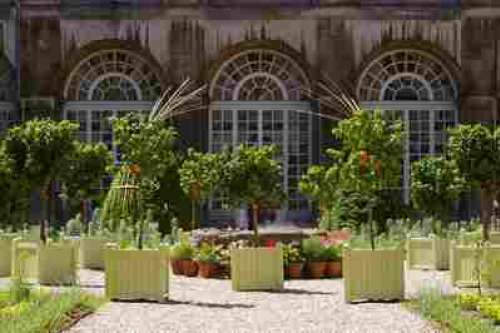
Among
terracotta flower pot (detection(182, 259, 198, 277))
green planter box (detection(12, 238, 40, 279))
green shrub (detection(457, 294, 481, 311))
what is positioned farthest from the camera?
terracotta flower pot (detection(182, 259, 198, 277))

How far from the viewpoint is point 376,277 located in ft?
47.5

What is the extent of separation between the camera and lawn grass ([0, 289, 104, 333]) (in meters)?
10.8

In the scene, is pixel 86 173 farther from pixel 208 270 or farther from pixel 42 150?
pixel 42 150

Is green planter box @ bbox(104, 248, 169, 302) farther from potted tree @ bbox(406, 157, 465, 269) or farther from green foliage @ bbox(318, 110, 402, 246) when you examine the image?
potted tree @ bbox(406, 157, 465, 269)

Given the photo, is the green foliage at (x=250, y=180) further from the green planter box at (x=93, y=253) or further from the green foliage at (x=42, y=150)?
the green planter box at (x=93, y=253)

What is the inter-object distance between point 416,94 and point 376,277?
1652cm

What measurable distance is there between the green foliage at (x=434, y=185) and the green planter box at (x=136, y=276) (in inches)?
367

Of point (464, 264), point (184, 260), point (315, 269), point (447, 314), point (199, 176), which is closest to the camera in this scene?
point (447, 314)

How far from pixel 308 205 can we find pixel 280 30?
173 inches

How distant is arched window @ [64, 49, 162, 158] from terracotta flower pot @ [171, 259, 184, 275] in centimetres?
1051

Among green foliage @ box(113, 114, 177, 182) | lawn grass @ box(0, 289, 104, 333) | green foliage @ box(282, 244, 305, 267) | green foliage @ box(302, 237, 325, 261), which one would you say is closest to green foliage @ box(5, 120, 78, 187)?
green foliage @ box(113, 114, 177, 182)

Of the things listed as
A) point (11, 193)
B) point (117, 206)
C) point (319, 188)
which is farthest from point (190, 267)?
point (319, 188)

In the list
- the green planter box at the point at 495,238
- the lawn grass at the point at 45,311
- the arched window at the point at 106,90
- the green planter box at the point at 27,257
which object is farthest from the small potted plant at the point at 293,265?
the arched window at the point at 106,90

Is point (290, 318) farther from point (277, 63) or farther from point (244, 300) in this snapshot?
point (277, 63)
